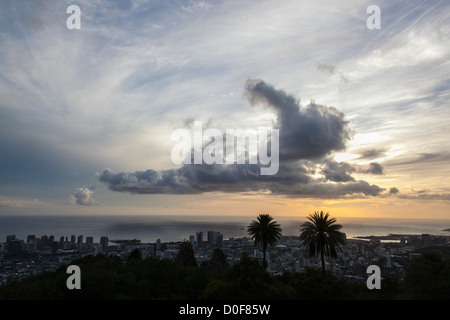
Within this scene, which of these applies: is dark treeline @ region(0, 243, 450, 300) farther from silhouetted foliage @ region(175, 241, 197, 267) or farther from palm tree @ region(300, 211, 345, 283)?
silhouetted foliage @ region(175, 241, 197, 267)

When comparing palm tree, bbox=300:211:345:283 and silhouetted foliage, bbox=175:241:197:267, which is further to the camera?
silhouetted foliage, bbox=175:241:197:267

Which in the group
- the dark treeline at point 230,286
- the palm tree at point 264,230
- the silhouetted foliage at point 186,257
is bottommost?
the silhouetted foliage at point 186,257

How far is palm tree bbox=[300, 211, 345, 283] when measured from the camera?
2958 centimetres

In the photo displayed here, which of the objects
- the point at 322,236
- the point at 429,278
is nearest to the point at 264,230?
the point at 322,236

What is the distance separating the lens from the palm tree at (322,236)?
97.0 feet

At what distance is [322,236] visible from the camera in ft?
98.0

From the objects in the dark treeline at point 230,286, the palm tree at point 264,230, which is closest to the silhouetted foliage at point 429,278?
the dark treeline at point 230,286

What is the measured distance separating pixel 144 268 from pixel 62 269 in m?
12.5

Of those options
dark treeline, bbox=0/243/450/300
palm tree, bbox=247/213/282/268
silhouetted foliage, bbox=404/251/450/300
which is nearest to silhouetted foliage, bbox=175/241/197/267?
dark treeline, bbox=0/243/450/300

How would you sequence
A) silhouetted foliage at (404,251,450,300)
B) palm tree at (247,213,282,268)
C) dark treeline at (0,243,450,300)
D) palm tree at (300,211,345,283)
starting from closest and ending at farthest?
dark treeline at (0,243,450,300), silhouetted foliage at (404,251,450,300), palm tree at (300,211,345,283), palm tree at (247,213,282,268)

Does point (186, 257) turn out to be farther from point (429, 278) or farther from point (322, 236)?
point (429, 278)

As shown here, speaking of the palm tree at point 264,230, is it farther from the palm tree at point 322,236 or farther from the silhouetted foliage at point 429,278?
the silhouetted foliage at point 429,278
